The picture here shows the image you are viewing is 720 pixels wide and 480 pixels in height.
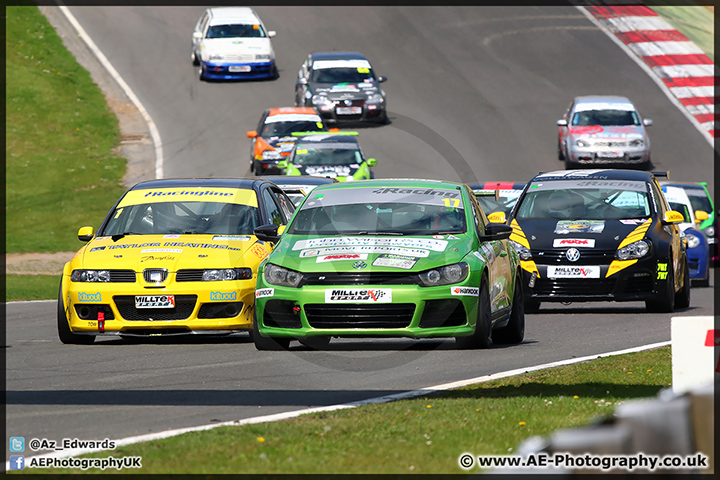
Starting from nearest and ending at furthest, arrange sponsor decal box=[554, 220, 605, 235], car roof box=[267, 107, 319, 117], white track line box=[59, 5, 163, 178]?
1. sponsor decal box=[554, 220, 605, 235]
2. car roof box=[267, 107, 319, 117]
3. white track line box=[59, 5, 163, 178]

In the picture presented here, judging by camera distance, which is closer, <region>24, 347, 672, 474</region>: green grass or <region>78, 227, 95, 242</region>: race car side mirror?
<region>24, 347, 672, 474</region>: green grass

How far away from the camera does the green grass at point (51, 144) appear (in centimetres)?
2550

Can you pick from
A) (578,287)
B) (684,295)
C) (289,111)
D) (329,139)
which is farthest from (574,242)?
(289,111)

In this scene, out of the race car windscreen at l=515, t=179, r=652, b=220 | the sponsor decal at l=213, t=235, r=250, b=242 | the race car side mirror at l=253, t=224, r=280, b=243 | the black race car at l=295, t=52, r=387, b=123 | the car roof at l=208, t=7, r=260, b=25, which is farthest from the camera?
the car roof at l=208, t=7, r=260, b=25

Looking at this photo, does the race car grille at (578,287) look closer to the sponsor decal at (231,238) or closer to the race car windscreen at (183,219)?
the race car windscreen at (183,219)

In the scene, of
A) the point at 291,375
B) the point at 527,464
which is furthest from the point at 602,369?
the point at 527,464

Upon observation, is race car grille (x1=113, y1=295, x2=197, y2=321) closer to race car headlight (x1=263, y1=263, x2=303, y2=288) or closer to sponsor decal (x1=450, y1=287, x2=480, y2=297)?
race car headlight (x1=263, y1=263, x2=303, y2=288)

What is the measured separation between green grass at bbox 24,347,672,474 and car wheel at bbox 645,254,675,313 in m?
6.03

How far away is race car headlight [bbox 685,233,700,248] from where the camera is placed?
62.4ft

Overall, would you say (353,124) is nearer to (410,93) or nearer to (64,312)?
(410,93)

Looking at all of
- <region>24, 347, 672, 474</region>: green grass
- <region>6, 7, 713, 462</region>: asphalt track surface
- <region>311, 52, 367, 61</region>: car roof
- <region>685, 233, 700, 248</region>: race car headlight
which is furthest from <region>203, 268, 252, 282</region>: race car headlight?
<region>311, 52, 367, 61</region>: car roof

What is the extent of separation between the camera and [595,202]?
50.0 feet

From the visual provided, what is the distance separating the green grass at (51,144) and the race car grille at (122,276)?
12332 mm

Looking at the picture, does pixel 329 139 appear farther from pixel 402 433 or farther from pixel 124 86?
pixel 402 433
